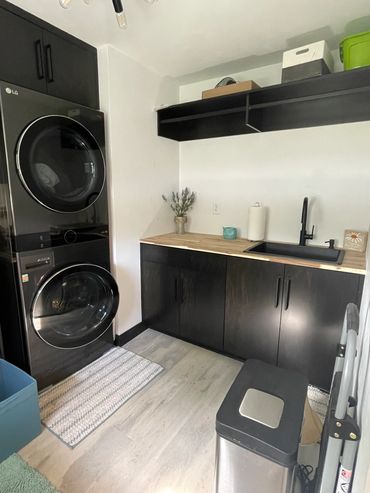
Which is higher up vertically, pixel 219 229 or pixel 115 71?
pixel 115 71

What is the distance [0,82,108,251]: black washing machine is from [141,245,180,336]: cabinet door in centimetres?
62

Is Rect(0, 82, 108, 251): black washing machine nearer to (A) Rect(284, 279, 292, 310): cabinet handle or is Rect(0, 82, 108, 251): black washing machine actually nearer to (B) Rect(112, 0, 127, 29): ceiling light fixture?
(B) Rect(112, 0, 127, 29): ceiling light fixture

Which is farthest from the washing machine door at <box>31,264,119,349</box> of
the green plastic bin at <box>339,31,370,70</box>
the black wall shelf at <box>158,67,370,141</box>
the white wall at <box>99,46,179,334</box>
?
the green plastic bin at <box>339,31,370,70</box>

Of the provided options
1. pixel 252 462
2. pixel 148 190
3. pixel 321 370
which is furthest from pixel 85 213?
pixel 321 370

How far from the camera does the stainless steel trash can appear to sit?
87 cm

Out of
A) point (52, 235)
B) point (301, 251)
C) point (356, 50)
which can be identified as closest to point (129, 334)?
point (52, 235)

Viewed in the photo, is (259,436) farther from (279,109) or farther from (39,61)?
(39,61)

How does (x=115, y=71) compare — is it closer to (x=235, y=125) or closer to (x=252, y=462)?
(x=235, y=125)

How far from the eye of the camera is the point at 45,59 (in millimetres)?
1658

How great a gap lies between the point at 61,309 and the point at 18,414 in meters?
0.59

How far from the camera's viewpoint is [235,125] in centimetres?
228

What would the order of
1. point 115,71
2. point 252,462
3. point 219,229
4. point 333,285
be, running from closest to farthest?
1. point 252,462
2. point 333,285
3. point 115,71
4. point 219,229

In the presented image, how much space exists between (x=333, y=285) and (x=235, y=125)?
4.93 ft

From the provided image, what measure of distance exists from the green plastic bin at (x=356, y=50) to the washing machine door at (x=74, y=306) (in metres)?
2.05
